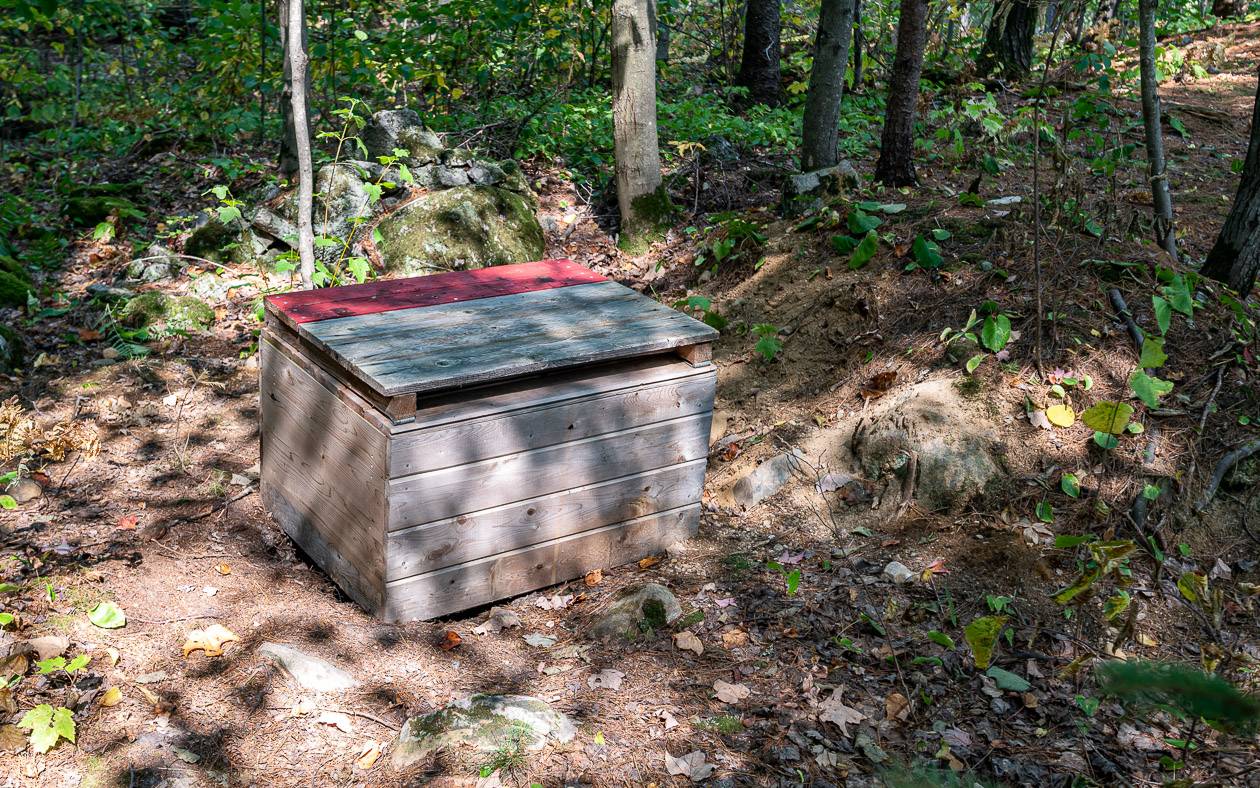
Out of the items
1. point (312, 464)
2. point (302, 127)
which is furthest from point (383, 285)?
point (302, 127)

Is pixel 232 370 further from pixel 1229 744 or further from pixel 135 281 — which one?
pixel 1229 744

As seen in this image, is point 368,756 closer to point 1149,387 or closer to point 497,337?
point 497,337

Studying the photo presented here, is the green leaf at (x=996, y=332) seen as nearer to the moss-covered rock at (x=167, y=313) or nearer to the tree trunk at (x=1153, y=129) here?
the tree trunk at (x=1153, y=129)

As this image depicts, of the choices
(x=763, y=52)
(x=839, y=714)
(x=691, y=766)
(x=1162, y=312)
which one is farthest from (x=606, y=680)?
(x=763, y=52)

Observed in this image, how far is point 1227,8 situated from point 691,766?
16145mm

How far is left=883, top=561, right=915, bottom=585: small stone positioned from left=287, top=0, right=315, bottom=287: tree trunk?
366 centimetres

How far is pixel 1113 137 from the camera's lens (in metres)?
8.09

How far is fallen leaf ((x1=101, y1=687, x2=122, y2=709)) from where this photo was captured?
8.98ft

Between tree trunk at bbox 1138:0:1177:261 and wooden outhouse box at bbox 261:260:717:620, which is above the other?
tree trunk at bbox 1138:0:1177:261

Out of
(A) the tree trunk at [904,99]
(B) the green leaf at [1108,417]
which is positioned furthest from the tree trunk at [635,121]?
(B) the green leaf at [1108,417]

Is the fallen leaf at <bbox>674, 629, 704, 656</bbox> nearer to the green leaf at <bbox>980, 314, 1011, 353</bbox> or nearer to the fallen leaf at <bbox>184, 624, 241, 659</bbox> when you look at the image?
the fallen leaf at <bbox>184, 624, 241, 659</bbox>

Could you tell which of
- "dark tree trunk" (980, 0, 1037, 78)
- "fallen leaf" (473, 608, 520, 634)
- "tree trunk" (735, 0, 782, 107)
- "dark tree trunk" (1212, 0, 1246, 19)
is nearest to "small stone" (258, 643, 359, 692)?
"fallen leaf" (473, 608, 520, 634)

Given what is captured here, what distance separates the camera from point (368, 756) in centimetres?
272

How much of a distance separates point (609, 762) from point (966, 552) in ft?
Answer: 5.51
